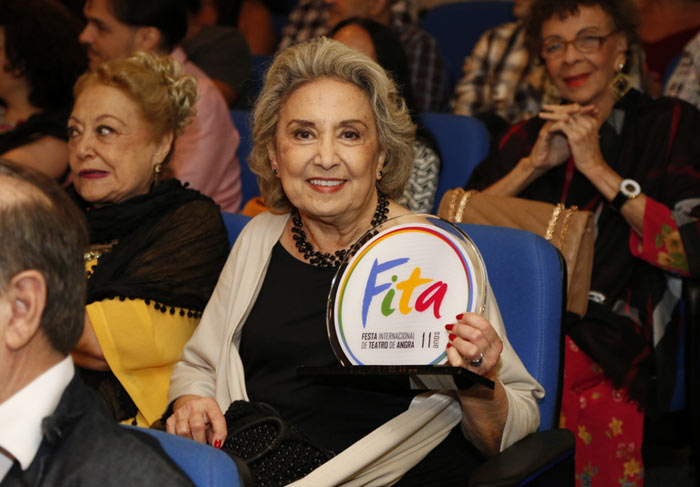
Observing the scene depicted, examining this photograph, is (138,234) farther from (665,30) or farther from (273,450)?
(665,30)

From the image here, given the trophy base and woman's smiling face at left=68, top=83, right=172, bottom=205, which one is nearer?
the trophy base

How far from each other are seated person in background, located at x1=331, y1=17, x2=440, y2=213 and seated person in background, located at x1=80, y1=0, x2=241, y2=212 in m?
0.53

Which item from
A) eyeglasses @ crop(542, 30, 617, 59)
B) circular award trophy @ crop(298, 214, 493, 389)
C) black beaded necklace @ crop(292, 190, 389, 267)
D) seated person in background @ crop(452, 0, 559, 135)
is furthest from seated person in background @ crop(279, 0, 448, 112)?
circular award trophy @ crop(298, 214, 493, 389)

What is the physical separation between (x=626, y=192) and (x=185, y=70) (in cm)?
167

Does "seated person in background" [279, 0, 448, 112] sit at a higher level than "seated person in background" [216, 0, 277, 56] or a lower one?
higher

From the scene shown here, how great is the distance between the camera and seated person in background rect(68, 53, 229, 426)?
218 centimetres

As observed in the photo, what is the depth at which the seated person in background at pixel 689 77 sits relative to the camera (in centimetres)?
322

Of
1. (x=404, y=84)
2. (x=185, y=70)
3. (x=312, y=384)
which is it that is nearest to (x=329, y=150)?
(x=312, y=384)

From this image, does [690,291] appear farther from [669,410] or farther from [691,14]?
[691,14]

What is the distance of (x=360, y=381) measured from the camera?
70.7 inches

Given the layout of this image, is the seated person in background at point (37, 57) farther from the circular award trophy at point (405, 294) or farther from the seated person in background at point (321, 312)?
the circular award trophy at point (405, 294)

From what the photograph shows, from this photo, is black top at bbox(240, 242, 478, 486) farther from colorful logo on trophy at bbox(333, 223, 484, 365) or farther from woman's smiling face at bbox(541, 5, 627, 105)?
woman's smiling face at bbox(541, 5, 627, 105)

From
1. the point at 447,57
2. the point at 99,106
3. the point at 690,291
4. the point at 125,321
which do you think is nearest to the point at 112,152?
the point at 99,106

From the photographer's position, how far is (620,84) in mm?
2906
